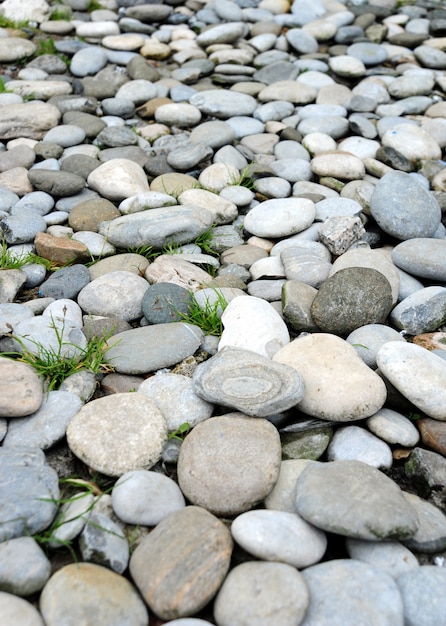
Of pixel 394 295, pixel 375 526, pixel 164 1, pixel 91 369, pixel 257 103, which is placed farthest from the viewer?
pixel 164 1

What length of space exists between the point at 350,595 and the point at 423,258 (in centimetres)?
183

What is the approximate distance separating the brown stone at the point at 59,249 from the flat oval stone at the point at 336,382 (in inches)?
51.3

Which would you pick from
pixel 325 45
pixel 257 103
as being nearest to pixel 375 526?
pixel 257 103

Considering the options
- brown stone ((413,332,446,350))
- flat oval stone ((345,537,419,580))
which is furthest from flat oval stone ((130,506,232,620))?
brown stone ((413,332,446,350))

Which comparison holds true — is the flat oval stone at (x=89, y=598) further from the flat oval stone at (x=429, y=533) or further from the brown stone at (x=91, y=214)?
the brown stone at (x=91, y=214)

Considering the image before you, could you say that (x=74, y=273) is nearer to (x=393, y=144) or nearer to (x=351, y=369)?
(x=351, y=369)

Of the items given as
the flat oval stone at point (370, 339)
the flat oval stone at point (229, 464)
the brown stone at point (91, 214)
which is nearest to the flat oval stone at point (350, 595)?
the flat oval stone at point (229, 464)

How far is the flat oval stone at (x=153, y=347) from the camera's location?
2.67m

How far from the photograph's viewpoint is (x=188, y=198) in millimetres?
3736

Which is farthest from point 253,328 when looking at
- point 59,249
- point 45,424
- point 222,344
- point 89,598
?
point 89,598

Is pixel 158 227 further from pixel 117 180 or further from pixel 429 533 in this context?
pixel 429 533

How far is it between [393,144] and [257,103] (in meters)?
1.23

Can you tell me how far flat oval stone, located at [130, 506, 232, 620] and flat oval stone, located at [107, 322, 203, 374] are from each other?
2.65 ft

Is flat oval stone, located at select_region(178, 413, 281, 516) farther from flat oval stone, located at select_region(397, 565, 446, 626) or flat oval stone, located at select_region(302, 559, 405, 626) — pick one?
flat oval stone, located at select_region(397, 565, 446, 626)
